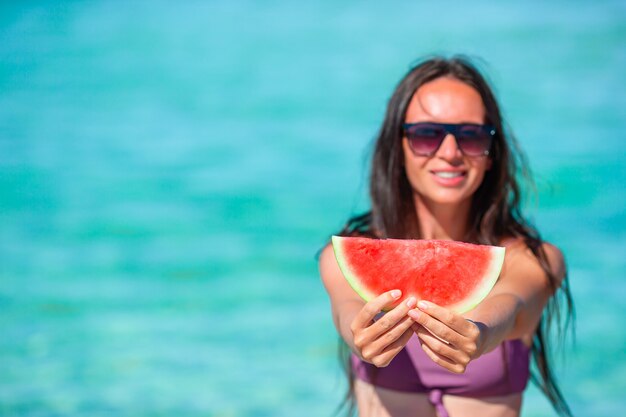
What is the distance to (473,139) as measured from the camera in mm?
3264

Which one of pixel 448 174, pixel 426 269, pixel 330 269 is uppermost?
pixel 448 174

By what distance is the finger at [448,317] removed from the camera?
2.12m

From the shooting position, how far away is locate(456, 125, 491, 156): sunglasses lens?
3248 mm

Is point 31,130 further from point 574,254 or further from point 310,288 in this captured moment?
point 574,254

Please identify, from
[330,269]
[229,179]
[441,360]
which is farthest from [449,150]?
[229,179]

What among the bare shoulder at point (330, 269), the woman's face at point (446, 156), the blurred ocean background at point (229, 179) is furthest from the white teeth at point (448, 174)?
the blurred ocean background at point (229, 179)

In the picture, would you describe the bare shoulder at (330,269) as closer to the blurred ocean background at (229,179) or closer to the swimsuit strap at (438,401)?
the swimsuit strap at (438,401)

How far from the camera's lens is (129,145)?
1234 centimetres

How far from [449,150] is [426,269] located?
0.85 metres

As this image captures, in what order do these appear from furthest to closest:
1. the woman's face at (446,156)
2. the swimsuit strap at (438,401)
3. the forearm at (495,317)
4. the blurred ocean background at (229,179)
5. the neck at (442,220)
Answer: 1. the blurred ocean background at (229,179)
2. the neck at (442,220)
3. the woman's face at (446,156)
4. the swimsuit strap at (438,401)
5. the forearm at (495,317)

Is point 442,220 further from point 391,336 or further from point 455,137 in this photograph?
point 391,336

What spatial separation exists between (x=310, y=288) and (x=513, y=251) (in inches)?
229

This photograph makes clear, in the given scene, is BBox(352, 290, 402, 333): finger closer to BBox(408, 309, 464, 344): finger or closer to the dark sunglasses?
BBox(408, 309, 464, 344): finger

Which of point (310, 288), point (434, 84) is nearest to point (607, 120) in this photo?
point (310, 288)
